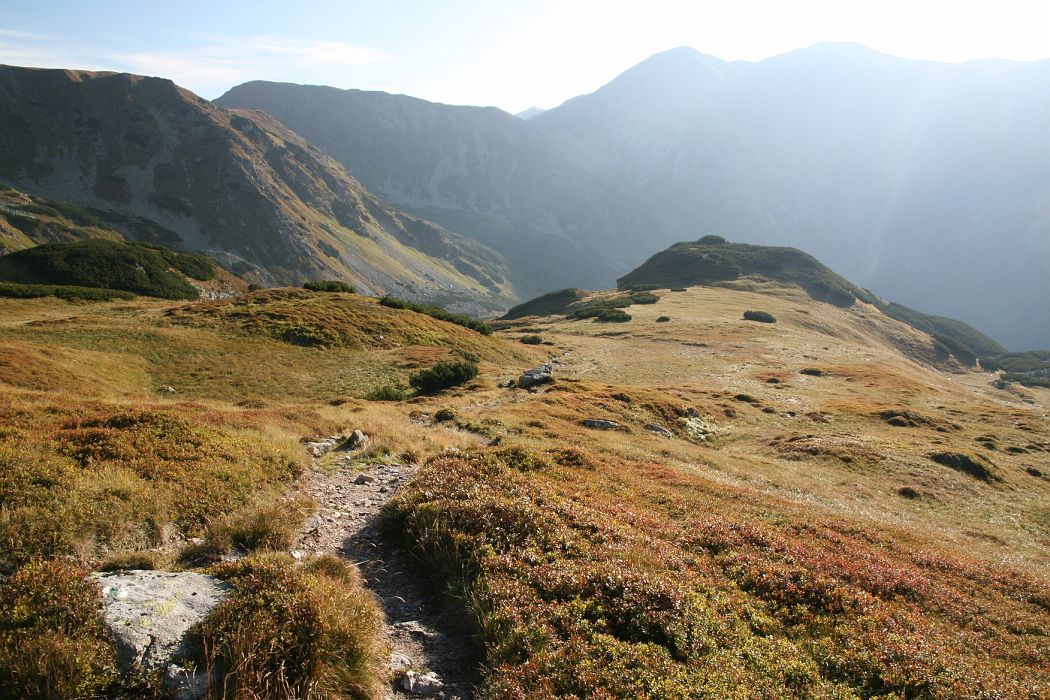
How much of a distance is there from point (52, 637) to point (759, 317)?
360 ft

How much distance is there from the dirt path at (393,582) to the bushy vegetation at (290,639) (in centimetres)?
50

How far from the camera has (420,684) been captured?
7102 millimetres

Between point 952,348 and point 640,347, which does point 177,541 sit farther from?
point 952,348

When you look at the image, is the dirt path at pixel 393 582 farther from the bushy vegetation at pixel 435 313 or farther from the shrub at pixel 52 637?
the bushy vegetation at pixel 435 313

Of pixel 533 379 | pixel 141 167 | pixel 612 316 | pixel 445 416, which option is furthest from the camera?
pixel 141 167

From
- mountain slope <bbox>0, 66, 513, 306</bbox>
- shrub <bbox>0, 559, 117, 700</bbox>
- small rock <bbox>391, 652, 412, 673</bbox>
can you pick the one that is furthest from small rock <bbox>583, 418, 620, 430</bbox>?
mountain slope <bbox>0, 66, 513, 306</bbox>

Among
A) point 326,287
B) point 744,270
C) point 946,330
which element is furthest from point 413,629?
point 946,330

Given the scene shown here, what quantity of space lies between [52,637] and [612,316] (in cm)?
9745

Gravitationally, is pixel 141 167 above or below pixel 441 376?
above

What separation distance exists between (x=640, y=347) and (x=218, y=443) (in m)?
67.0

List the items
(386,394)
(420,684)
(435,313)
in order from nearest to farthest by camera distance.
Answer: (420,684)
(386,394)
(435,313)

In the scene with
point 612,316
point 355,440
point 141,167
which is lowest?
point 612,316

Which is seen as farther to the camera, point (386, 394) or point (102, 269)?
point (102, 269)

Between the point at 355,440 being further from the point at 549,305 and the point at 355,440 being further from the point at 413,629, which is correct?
the point at 549,305
